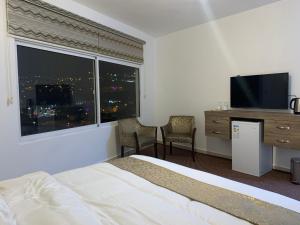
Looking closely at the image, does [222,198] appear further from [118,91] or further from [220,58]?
[118,91]

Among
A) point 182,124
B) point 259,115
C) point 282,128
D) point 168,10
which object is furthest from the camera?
point 182,124

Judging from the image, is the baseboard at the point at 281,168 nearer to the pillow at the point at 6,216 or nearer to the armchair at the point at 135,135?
the armchair at the point at 135,135

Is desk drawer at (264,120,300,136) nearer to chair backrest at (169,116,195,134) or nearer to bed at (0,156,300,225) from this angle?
chair backrest at (169,116,195,134)

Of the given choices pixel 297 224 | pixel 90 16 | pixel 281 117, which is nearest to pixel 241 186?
pixel 297 224

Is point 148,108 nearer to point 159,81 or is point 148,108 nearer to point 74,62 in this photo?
point 159,81

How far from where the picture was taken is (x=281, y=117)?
9.54 ft

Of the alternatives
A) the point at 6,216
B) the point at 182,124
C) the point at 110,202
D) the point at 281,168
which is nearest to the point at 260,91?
the point at 281,168

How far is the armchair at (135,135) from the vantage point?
12.6 feet

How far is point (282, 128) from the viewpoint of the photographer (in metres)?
2.90

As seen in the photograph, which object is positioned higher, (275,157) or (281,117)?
(281,117)

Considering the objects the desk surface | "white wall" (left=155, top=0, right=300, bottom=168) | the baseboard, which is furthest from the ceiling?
the baseboard

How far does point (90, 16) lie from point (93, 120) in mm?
1716

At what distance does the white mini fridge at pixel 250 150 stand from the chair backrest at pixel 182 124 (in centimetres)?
100

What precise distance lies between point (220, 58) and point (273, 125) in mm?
1611
